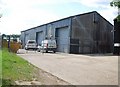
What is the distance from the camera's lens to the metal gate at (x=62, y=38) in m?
43.8

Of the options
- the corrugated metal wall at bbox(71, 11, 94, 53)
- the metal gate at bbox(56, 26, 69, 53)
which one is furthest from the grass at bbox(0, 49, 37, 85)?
the metal gate at bbox(56, 26, 69, 53)

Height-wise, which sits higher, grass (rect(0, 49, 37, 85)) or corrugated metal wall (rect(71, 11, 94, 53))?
corrugated metal wall (rect(71, 11, 94, 53))

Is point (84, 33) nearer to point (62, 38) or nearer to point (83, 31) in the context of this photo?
point (83, 31)

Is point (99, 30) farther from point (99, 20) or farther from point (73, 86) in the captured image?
point (73, 86)

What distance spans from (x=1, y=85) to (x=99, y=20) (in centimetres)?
3897

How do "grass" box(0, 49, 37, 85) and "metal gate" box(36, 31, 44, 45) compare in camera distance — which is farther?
"metal gate" box(36, 31, 44, 45)

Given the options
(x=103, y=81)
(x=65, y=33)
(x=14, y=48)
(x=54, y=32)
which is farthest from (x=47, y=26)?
(x=103, y=81)

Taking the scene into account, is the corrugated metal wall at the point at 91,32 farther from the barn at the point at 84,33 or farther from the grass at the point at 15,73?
the grass at the point at 15,73

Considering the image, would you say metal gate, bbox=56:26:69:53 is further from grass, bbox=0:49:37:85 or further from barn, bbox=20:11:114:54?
grass, bbox=0:49:37:85

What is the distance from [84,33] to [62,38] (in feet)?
14.3

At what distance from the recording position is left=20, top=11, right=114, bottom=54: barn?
140 feet

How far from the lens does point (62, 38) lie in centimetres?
4616

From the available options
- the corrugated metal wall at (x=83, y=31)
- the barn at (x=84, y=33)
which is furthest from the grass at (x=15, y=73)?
the corrugated metal wall at (x=83, y=31)

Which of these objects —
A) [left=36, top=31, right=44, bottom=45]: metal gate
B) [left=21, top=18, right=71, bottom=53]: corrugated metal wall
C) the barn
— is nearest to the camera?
the barn
